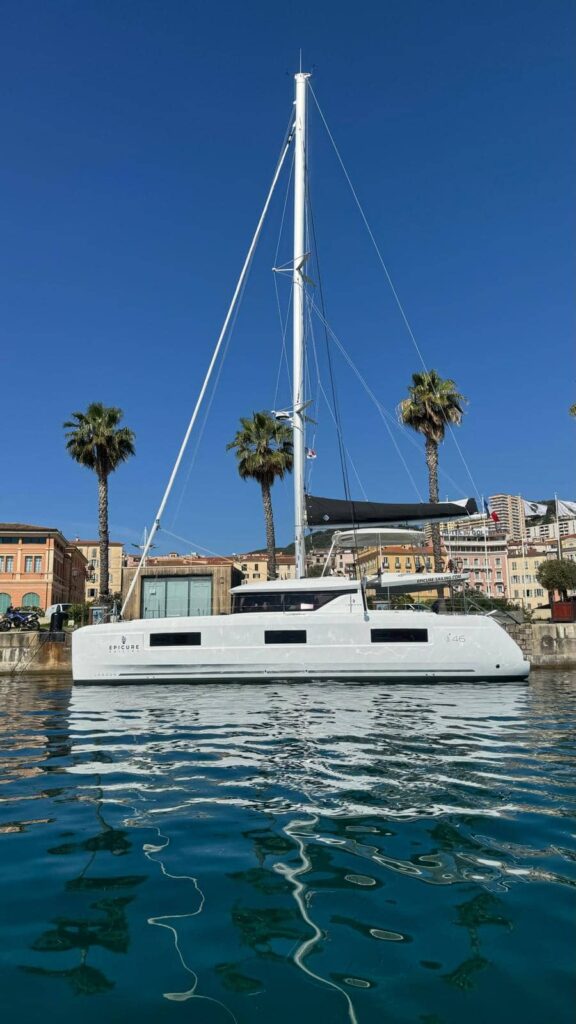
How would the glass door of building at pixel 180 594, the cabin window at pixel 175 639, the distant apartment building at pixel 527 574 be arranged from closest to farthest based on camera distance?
the cabin window at pixel 175 639 < the glass door of building at pixel 180 594 < the distant apartment building at pixel 527 574

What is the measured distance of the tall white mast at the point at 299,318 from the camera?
17.2 metres

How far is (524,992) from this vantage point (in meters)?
2.49

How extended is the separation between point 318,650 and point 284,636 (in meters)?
0.91

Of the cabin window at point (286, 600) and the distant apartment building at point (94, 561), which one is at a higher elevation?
the distant apartment building at point (94, 561)

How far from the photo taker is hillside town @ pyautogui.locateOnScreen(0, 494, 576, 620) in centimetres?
1988

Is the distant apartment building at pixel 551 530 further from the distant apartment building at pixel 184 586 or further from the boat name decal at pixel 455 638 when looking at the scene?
the boat name decal at pixel 455 638

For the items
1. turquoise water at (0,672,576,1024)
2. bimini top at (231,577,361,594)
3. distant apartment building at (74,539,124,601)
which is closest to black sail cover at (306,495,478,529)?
bimini top at (231,577,361,594)

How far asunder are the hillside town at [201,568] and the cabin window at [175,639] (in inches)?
116

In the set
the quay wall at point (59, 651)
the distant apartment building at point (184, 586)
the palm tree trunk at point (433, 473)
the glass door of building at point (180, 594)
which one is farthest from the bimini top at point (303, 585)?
the glass door of building at point (180, 594)

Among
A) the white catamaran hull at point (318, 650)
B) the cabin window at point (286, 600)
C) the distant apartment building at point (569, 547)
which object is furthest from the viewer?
the distant apartment building at point (569, 547)

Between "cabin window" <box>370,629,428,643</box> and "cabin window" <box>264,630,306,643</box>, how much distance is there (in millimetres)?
1756

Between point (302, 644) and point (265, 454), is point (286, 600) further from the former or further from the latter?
point (265, 454)

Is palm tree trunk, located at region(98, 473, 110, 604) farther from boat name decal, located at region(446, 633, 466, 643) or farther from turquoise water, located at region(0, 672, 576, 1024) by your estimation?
turquoise water, located at region(0, 672, 576, 1024)

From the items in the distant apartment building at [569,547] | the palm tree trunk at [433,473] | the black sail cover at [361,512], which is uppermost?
the distant apartment building at [569,547]
